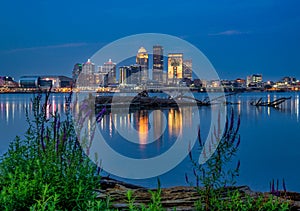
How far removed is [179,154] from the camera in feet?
60.1

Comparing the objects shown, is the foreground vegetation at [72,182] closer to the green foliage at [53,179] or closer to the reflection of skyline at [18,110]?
the green foliage at [53,179]

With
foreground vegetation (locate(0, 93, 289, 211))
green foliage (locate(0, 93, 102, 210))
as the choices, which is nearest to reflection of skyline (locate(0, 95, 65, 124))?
green foliage (locate(0, 93, 102, 210))

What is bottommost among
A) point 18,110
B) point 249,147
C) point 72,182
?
point 249,147

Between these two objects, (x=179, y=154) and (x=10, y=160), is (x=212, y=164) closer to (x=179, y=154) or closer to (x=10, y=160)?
(x=10, y=160)

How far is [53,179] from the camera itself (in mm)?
4145

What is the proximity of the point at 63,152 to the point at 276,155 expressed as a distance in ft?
52.9

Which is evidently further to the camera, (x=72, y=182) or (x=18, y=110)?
(x=18, y=110)

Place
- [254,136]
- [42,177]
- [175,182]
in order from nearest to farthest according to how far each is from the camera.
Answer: [42,177] → [175,182] → [254,136]

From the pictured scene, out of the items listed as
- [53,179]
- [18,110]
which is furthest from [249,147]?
[18,110]

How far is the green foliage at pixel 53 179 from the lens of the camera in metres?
3.62

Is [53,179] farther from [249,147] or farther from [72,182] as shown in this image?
[249,147]

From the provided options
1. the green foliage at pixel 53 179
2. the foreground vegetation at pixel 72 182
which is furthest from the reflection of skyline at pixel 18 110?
the foreground vegetation at pixel 72 182

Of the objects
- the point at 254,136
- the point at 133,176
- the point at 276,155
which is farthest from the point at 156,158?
the point at 254,136

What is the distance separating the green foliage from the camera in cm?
362
